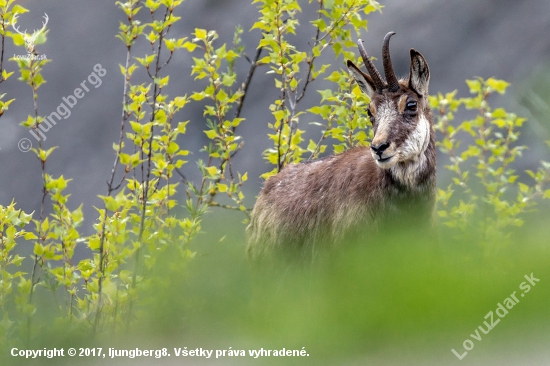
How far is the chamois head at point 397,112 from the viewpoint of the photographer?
22.3ft

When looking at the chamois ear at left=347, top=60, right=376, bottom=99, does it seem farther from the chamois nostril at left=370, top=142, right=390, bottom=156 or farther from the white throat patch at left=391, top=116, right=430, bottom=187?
the chamois nostril at left=370, top=142, right=390, bottom=156

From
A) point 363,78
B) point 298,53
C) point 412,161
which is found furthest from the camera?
point 298,53

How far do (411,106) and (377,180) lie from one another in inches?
29.5

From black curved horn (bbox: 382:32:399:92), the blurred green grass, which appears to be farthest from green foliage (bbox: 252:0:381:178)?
the blurred green grass

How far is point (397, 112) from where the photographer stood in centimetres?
711

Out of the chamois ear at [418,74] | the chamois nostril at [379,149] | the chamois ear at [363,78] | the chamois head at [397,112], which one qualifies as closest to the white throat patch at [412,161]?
the chamois head at [397,112]

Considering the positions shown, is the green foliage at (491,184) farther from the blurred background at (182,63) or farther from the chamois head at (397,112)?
the blurred background at (182,63)

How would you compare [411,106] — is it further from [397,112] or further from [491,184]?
[491,184]

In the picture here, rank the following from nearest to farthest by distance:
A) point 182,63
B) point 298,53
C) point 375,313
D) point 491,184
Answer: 1. point 375,313
2. point 298,53
3. point 491,184
4. point 182,63

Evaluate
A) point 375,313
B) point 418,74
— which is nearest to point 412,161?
point 418,74

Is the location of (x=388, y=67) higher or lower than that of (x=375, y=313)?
higher

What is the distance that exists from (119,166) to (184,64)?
272cm

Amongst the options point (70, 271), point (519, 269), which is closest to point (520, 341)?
point (519, 269)

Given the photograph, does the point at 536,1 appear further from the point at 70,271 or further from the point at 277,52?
the point at 70,271
